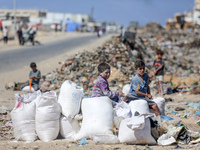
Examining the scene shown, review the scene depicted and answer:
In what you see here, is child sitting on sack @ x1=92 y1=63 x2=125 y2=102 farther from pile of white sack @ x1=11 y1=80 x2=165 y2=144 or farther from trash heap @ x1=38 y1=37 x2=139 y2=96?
trash heap @ x1=38 y1=37 x2=139 y2=96

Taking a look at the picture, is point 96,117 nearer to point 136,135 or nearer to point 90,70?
point 136,135

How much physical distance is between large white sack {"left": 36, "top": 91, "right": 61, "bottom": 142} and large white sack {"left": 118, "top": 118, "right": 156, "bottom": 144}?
979 mm

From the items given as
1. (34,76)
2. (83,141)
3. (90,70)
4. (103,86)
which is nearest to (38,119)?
(83,141)

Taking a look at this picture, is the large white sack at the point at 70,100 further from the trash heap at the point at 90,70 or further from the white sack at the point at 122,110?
the trash heap at the point at 90,70

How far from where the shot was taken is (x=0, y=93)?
934cm

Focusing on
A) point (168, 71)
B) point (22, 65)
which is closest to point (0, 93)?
point (22, 65)

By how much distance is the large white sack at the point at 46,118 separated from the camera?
14.9ft

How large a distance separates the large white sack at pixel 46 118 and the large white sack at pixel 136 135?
98cm

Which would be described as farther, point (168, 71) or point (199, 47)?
point (199, 47)

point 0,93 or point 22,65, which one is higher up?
point 22,65

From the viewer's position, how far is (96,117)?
4.47m

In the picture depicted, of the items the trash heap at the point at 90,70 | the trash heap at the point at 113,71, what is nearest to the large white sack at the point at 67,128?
the trash heap at the point at 113,71

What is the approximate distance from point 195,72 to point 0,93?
1071 centimetres

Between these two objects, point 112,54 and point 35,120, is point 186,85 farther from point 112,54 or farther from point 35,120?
point 35,120
